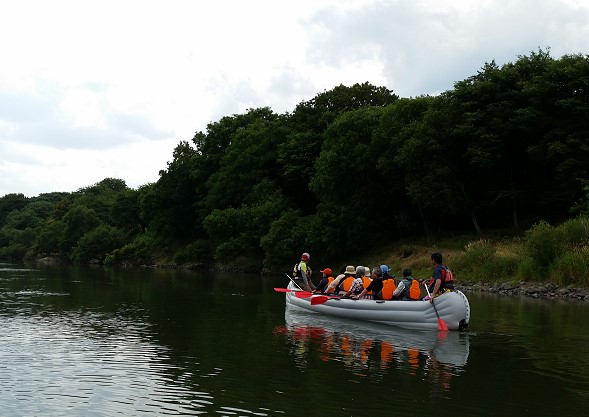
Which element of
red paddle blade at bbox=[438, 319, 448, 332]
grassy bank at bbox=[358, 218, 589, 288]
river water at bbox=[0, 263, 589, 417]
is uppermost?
grassy bank at bbox=[358, 218, 589, 288]

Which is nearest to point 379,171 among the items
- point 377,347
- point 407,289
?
point 407,289

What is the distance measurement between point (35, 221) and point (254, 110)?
8499cm

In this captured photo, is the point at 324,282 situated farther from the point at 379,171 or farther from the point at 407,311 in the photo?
the point at 379,171

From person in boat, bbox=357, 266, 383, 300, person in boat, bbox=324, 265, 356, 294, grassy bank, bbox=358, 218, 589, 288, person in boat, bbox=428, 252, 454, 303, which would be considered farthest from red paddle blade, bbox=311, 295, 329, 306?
grassy bank, bbox=358, 218, 589, 288

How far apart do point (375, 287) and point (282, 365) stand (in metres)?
8.09

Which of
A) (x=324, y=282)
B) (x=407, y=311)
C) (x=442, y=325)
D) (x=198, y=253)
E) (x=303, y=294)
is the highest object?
(x=198, y=253)

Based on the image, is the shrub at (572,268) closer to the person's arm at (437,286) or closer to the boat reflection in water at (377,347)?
the boat reflection in water at (377,347)

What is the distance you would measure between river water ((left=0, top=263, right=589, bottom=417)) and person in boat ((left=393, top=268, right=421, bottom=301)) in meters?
1.41

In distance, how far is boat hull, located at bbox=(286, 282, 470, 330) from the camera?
1795cm

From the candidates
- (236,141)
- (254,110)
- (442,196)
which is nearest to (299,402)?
(442,196)

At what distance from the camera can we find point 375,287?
20984 millimetres

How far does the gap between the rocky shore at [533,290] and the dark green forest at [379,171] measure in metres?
5.87

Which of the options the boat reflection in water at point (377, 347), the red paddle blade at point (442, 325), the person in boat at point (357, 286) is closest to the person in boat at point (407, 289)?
the boat reflection in water at point (377, 347)

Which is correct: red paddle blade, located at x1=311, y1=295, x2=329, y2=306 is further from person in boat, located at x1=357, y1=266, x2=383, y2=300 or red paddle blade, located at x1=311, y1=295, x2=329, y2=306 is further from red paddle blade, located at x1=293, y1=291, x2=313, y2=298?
person in boat, located at x1=357, y1=266, x2=383, y2=300
